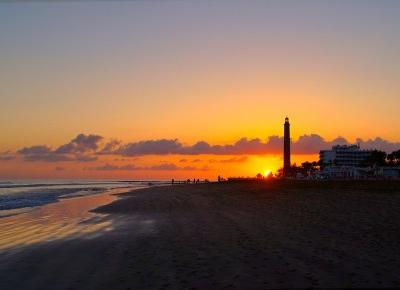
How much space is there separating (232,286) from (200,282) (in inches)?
31.4

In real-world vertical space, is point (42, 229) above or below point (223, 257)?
below

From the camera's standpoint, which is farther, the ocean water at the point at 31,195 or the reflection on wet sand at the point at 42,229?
the ocean water at the point at 31,195

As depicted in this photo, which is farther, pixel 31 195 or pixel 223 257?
pixel 31 195

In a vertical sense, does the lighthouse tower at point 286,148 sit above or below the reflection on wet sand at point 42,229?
above

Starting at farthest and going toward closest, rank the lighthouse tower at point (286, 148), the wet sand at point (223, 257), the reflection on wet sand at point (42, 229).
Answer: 1. the lighthouse tower at point (286, 148)
2. the reflection on wet sand at point (42, 229)
3. the wet sand at point (223, 257)

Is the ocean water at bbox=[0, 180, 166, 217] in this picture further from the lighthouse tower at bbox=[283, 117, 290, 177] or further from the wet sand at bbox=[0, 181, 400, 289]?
the lighthouse tower at bbox=[283, 117, 290, 177]

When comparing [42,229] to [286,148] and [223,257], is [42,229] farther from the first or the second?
[286,148]

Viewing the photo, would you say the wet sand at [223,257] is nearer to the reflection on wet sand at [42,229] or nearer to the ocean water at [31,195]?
the reflection on wet sand at [42,229]

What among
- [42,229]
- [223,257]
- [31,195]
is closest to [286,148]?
[31,195]

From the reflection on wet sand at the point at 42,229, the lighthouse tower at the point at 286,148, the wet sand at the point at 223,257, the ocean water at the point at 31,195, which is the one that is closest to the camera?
the wet sand at the point at 223,257

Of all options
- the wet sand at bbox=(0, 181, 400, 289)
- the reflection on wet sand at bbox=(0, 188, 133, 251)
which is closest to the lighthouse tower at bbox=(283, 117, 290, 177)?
the reflection on wet sand at bbox=(0, 188, 133, 251)

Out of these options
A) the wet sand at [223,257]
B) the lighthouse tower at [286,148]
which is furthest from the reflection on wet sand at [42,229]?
the lighthouse tower at [286,148]

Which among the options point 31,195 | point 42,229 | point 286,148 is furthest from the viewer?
point 286,148

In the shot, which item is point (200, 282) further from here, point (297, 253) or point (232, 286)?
point (297, 253)
